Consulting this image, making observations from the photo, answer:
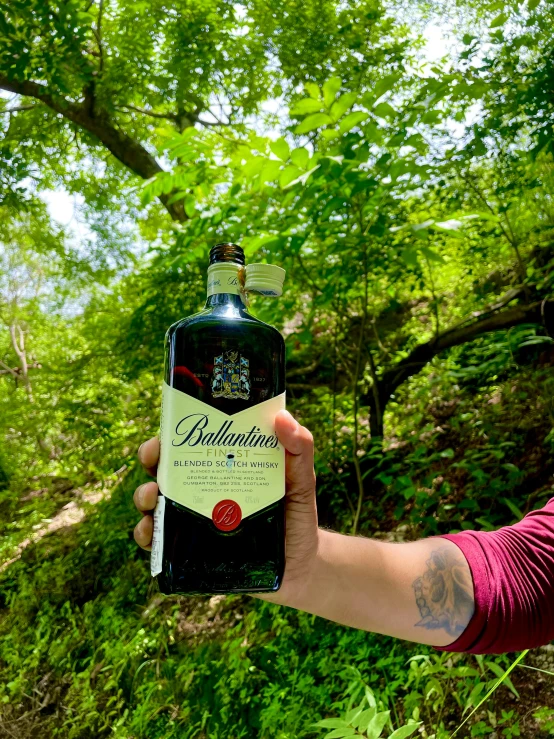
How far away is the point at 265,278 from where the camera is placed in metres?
0.80

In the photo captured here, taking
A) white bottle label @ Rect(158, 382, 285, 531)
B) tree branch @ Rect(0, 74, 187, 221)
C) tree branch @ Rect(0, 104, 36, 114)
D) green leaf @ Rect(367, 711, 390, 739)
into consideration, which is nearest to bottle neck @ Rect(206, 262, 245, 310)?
white bottle label @ Rect(158, 382, 285, 531)

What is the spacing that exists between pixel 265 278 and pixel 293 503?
403 mm

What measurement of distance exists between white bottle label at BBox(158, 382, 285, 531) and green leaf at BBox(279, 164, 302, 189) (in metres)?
0.91

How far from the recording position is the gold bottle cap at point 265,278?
80 cm

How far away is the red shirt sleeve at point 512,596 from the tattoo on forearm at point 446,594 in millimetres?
15

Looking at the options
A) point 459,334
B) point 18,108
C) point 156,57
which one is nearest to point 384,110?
point 459,334

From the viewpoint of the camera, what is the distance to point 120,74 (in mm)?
3801

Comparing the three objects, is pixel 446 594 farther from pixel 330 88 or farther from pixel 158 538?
pixel 330 88

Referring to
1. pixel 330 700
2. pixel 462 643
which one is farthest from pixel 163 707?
pixel 462 643

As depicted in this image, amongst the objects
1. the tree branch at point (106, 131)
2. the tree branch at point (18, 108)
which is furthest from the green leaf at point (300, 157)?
the tree branch at point (18, 108)

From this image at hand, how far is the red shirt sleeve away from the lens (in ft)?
3.09

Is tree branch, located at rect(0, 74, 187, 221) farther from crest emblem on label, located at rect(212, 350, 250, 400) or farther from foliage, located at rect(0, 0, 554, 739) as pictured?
crest emblem on label, located at rect(212, 350, 250, 400)

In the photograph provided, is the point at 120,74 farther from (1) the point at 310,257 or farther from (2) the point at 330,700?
(2) the point at 330,700

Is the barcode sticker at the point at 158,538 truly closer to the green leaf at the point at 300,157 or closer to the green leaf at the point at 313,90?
the green leaf at the point at 300,157
